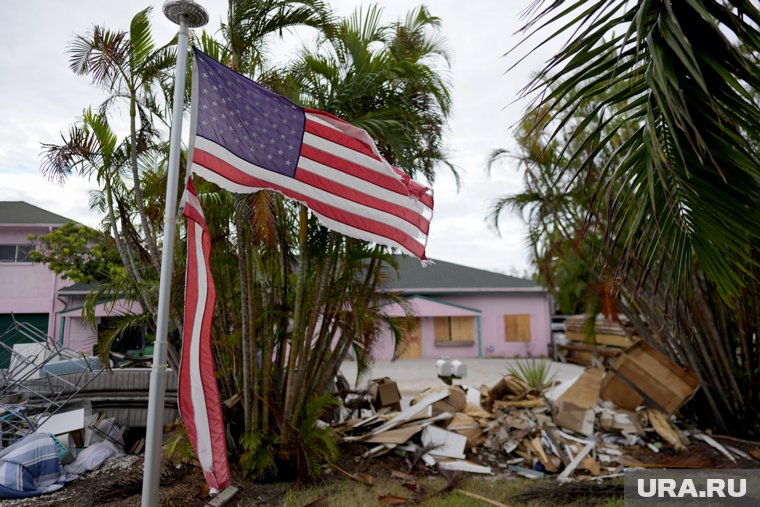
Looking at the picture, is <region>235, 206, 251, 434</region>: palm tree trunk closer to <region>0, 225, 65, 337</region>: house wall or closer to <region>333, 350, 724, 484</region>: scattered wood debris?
<region>333, 350, 724, 484</region>: scattered wood debris

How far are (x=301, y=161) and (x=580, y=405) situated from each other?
642 centimetres

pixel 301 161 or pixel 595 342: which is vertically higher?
pixel 301 161

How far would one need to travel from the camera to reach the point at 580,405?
8.55 meters

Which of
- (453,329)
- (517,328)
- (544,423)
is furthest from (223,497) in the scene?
(517,328)

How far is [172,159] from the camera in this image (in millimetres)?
4051

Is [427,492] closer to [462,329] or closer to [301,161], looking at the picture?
[301,161]

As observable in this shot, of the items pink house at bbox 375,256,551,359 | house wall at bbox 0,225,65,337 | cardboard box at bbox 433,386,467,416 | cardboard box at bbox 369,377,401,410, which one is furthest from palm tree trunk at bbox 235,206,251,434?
pink house at bbox 375,256,551,359

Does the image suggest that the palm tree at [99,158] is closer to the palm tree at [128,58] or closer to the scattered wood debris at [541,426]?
the palm tree at [128,58]

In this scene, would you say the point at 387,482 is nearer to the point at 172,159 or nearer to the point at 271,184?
the point at 271,184

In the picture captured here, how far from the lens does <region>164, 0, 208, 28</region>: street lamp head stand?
3.97 meters

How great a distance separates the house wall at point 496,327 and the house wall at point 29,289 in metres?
13.9

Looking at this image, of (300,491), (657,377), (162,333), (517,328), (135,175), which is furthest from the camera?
(517,328)

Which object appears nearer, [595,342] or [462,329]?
[595,342]

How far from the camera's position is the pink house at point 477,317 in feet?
82.8
